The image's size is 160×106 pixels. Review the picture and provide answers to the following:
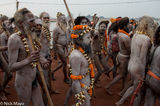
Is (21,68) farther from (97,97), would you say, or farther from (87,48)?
(97,97)

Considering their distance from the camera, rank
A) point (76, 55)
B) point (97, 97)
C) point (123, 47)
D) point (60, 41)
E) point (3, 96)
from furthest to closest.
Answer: point (60, 41) → point (97, 97) → point (3, 96) → point (123, 47) → point (76, 55)

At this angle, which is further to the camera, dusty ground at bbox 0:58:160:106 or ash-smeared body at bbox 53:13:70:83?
ash-smeared body at bbox 53:13:70:83

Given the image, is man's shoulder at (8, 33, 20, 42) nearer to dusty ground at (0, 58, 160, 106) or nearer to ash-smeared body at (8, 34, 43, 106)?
ash-smeared body at (8, 34, 43, 106)

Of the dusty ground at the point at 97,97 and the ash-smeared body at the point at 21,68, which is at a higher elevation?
the ash-smeared body at the point at 21,68

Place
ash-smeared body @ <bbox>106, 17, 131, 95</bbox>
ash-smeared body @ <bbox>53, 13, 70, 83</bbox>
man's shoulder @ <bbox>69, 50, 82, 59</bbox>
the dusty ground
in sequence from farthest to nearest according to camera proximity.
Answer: ash-smeared body @ <bbox>53, 13, 70, 83</bbox>, the dusty ground, ash-smeared body @ <bbox>106, 17, 131, 95</bbox>, man's shoulder @ <bbox>69, 50, 82, 59</bbox>

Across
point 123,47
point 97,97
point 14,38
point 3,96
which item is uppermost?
point 14,38

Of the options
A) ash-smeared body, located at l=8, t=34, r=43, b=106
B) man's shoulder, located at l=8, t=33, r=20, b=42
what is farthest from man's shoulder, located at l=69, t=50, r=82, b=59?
man's shoulder, located at l=8, t=33, r=20, b=42

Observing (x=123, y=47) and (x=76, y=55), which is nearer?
(x=76, y=55)

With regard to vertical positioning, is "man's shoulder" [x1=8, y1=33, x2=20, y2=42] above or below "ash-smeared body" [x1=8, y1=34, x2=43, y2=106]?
above

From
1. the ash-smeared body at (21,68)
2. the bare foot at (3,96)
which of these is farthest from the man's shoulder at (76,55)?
the bare foot at (3,96)

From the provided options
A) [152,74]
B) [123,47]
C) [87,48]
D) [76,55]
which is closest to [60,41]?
[123,47]

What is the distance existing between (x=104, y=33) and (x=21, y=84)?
4.98 m

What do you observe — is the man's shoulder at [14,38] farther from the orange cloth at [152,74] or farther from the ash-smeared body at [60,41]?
the ash-smeared body at [60,41]

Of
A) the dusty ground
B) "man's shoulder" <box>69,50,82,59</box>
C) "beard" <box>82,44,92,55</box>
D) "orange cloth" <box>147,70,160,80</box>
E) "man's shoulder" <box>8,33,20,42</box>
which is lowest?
the dusty ground
